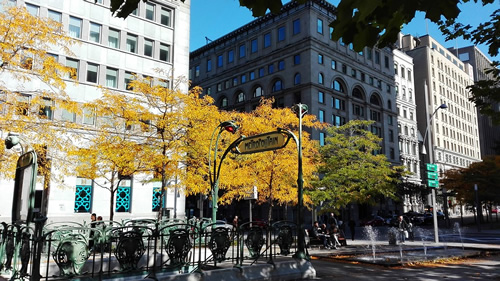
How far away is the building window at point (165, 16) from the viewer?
36.3 m

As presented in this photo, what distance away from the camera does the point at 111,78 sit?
106ft

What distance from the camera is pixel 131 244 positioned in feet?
29.3

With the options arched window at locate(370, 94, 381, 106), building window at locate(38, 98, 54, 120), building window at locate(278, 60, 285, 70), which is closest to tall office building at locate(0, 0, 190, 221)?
building window at locate(38, 98, 54, 120)

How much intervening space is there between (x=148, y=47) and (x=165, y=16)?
3933mm

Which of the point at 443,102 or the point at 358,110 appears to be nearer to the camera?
the point at 358,110

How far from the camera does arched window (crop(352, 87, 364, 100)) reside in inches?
2559

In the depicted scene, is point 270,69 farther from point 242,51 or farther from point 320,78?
point 320,78

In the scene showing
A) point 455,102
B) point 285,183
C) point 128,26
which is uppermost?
point 455,102

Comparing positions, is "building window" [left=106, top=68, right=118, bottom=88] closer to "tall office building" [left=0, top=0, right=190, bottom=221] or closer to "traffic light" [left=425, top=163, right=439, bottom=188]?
"tall office building" [left=0, top=0, right=190, bottom=221]

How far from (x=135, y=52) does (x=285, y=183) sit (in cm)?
1762

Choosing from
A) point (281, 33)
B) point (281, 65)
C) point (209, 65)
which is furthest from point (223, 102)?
point (281, 33)

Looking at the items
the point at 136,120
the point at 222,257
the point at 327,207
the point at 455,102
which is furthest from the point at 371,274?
the point at 455,102

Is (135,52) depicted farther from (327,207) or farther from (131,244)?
(131,244)

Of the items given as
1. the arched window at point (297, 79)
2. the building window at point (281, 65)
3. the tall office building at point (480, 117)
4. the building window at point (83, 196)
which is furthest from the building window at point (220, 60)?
the tall office building at point (480, 117)
